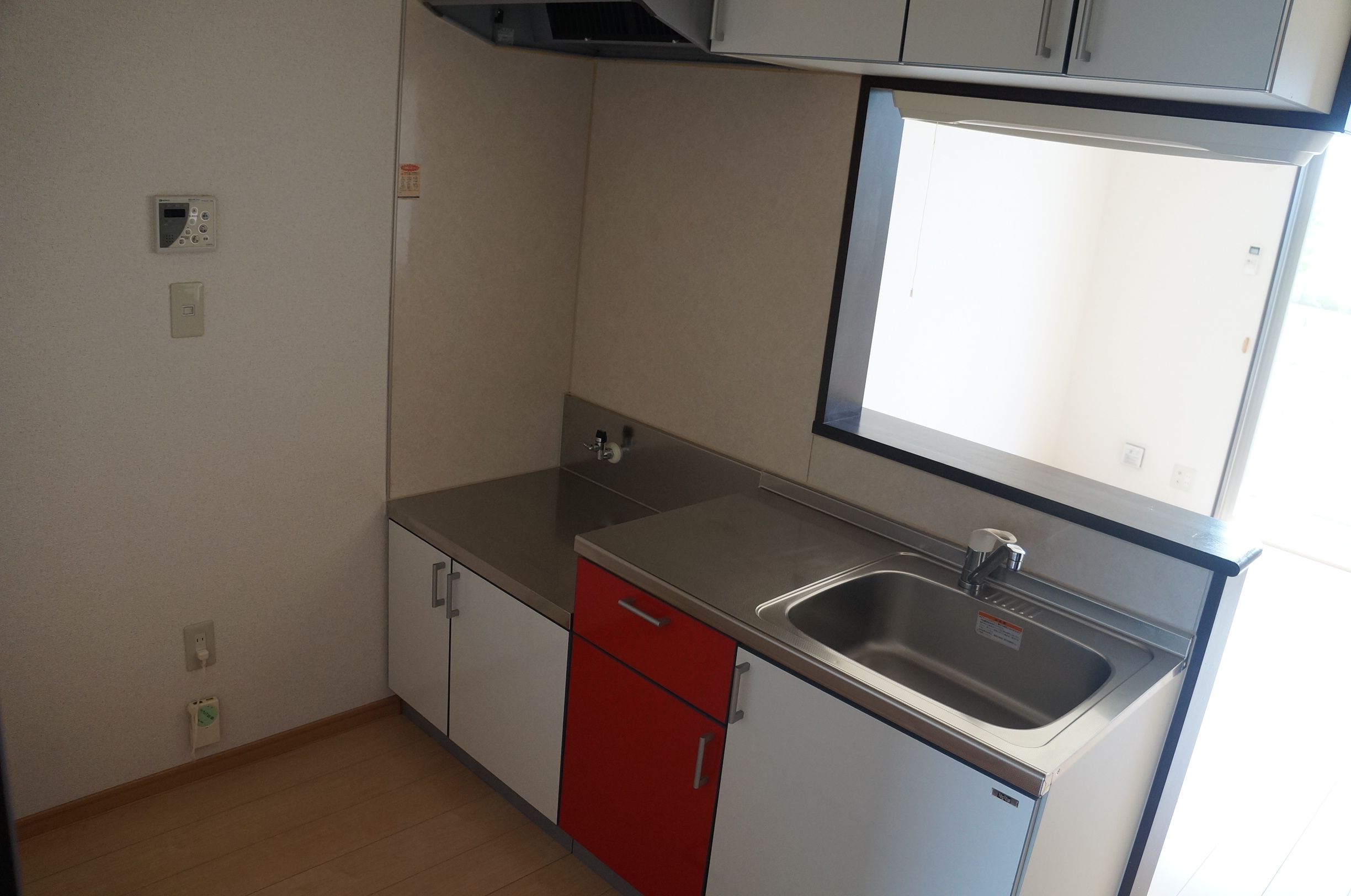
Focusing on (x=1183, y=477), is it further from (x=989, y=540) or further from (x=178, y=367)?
(x=178, y=367)

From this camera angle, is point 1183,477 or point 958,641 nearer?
point 958,641

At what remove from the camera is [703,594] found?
195 centimetres

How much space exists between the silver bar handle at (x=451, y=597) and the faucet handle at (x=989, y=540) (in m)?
1.27

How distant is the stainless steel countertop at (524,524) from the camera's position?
7.81 feet

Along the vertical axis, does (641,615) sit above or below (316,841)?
above

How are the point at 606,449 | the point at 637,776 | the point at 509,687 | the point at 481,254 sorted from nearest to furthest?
the point at 637,776 < the point at 509,687 < the point at 481,254 < the point at 606,449

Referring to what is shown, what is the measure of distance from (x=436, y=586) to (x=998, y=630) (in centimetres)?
141

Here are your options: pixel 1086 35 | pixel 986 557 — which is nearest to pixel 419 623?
pixel 986 557

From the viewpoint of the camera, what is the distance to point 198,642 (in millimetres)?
Answer: 2457

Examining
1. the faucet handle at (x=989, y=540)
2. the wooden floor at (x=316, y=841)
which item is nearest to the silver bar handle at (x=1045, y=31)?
the faucet handle at (x=989, y=540)

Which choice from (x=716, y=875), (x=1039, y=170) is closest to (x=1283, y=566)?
(x=1039, y=170)

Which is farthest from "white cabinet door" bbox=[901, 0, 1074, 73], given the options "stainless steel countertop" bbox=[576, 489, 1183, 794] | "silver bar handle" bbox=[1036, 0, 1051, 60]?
"stainless steel countertop" bbox=[576, 489, 1183, 794]

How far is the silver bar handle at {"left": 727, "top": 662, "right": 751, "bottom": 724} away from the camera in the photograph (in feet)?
6.13

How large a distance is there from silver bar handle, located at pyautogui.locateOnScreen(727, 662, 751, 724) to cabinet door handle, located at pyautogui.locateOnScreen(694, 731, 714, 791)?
7 centimetres
